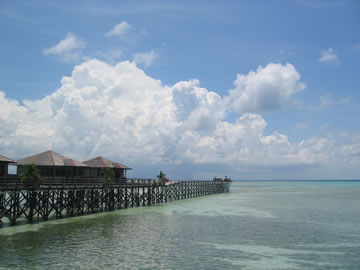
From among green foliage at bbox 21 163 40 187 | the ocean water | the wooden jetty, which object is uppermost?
green foliage at bbox 21 163 40 187

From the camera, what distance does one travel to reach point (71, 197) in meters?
37.7

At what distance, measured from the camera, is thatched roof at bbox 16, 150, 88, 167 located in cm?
4268

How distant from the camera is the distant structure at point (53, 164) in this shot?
4269 cm

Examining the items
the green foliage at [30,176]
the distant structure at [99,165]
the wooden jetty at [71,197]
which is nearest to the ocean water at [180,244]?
the wooden jetty at [71,197]

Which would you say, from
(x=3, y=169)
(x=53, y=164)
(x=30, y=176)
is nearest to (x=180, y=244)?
(x=30, y=176)

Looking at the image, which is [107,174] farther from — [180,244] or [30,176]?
[180,244]

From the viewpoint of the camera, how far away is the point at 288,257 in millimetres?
20281

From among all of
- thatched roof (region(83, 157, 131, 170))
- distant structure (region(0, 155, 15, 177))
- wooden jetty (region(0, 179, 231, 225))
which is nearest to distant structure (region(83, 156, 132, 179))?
thatched roof (region(83, 157, 131, 170))

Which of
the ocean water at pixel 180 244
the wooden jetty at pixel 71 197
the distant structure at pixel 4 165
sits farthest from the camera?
the distant structure at pixel 4 165

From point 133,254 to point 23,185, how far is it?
55.3 ft

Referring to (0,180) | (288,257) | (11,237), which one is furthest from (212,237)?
(0,180)

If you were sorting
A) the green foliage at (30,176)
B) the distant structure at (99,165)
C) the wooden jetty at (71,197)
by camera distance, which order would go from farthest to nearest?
the distant structure at (99,165) → the green foliage at (30,176) → the wooden jetty at (71,197)

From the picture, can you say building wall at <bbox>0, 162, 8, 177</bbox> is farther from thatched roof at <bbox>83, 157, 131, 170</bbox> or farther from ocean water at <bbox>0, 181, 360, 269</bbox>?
thatched roof at <bbox>83, 157, 131, 170</bbox>

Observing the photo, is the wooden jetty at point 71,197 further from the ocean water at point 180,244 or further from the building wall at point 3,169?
the ocean water at point 180,244
